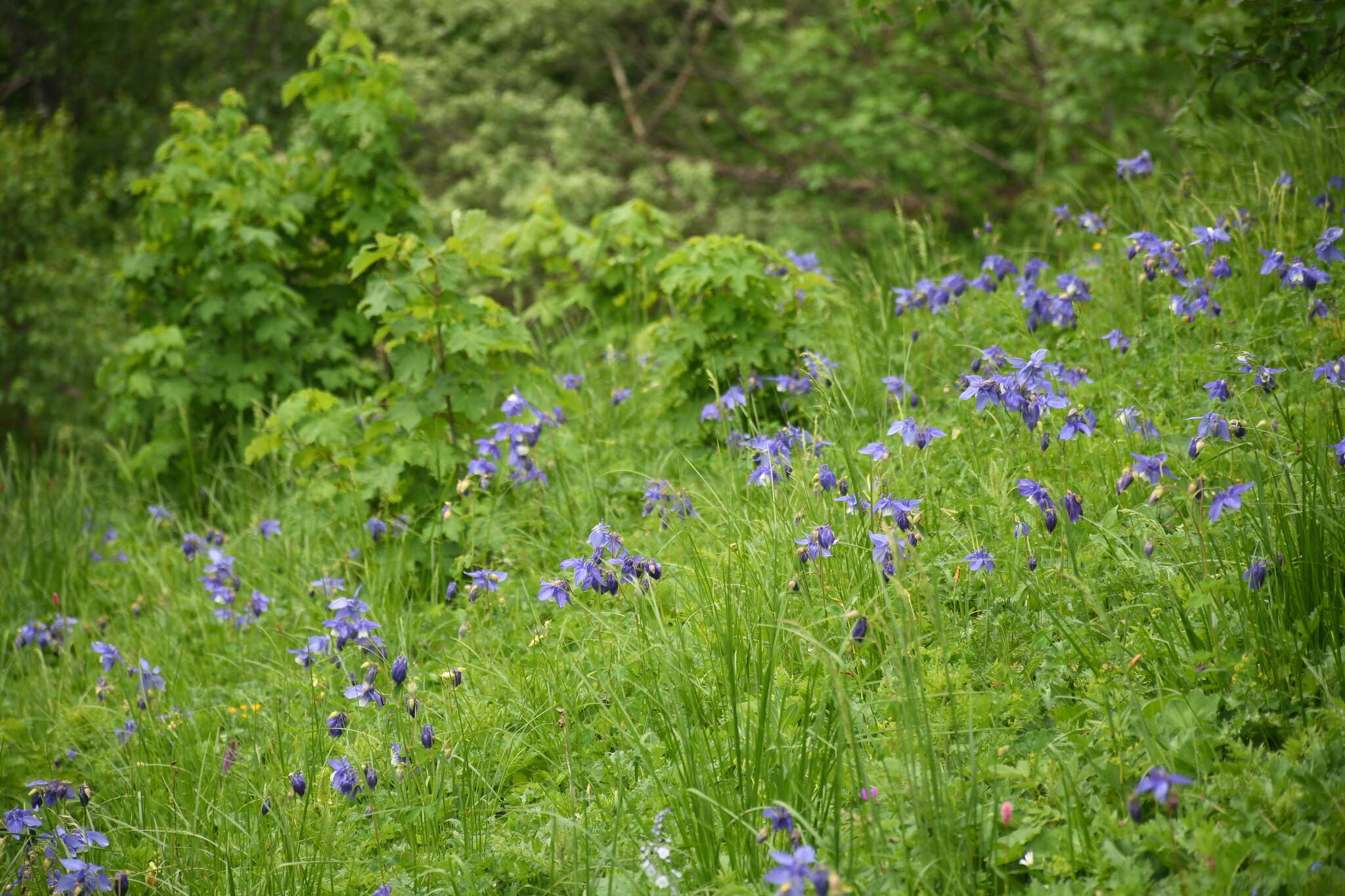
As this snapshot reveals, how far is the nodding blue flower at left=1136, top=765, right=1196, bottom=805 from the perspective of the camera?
1527 mm

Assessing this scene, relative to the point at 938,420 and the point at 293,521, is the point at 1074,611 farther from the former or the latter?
the point at 293,521

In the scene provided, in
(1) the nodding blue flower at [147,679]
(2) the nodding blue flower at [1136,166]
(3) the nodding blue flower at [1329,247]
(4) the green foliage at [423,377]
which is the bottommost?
(1) the nodding blue flower at [147,679]

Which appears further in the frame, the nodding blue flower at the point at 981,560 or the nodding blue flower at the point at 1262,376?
the nodding blue flower at the point at 1262,376

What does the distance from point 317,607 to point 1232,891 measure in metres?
2.86

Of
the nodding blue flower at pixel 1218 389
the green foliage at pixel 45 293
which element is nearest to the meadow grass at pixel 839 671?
the nodding blue flower at pixel 1218 389

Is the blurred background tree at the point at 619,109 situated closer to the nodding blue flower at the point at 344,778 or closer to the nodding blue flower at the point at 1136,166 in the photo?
the nodding blue flower at the point at 1136,166

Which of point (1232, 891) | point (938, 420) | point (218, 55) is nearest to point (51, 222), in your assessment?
point (218, 55)

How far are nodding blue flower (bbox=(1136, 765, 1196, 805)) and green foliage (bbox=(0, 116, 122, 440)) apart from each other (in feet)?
27.4

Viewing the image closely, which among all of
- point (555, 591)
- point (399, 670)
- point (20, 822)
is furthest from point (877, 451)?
point (20, 822)

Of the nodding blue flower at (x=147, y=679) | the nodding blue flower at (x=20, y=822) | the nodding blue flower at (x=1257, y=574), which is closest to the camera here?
the nodding blue flower at (x=1257, y=574)

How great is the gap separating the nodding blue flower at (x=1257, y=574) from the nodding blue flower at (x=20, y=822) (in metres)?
2.67

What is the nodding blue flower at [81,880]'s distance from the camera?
2.00 meters

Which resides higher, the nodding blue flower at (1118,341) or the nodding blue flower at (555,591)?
the nodding blue flower at (1118,341)

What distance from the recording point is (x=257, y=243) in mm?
5195
